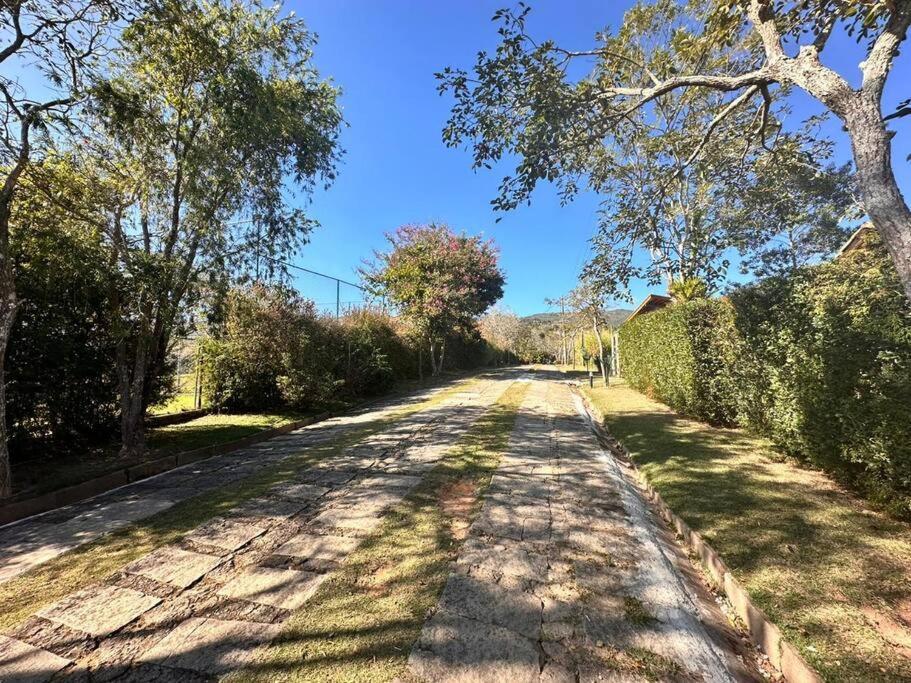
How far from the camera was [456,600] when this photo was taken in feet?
7.98

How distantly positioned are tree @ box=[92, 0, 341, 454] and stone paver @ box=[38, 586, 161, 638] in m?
4.02

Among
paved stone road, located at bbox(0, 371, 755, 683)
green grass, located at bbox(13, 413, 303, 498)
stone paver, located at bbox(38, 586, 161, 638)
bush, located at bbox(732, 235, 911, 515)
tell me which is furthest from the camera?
green grass, located at bbox(13, 413, 303, 498)

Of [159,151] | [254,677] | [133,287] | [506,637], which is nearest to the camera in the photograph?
[254,677]

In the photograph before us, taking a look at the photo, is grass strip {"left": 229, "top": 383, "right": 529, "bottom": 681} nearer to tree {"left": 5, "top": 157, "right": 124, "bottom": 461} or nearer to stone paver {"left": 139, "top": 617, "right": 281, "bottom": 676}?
stone paver {"left": 139, "top": 617, "right": 281, "bottom": 676}

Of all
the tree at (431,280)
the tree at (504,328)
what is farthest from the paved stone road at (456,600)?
the tree at (504,328)

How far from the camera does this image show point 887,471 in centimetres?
338

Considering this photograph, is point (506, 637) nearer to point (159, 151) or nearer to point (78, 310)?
point (78, 310)

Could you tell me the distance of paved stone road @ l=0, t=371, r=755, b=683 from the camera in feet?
6.35

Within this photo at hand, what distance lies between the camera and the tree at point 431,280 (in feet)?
64.0

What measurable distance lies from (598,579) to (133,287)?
6658 mm

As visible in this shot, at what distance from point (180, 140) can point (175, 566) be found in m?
5.83

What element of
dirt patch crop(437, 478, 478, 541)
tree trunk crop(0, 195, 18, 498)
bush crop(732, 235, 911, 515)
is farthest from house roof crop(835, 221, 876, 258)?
tree trunk crop(0, 195, 18, 498)

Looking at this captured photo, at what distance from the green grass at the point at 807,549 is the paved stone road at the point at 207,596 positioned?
294cm

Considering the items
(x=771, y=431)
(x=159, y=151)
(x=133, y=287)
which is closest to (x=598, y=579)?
(x=771, y=431)
